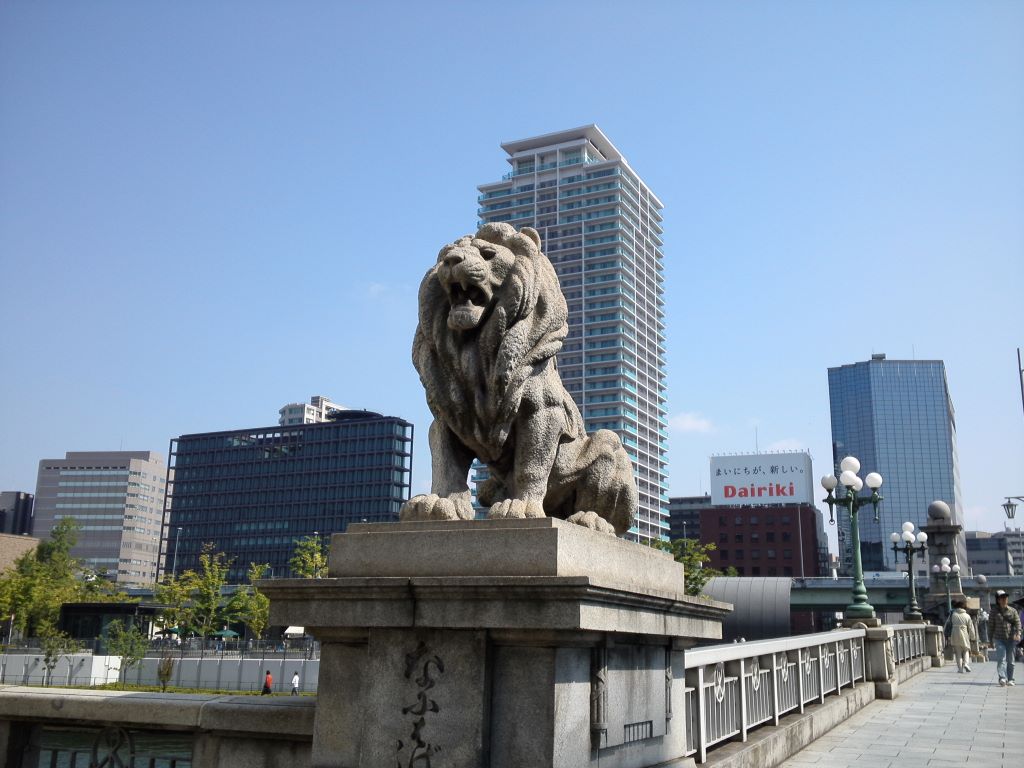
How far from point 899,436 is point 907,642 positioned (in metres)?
156

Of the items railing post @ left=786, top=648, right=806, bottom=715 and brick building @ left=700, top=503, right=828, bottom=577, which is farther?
brick building @ left=700, top=503, right=828, bottom=577

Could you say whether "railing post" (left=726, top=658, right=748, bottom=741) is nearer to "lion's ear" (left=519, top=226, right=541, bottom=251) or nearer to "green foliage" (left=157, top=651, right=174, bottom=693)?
"lion's ear" (left=519, top=226, right=541, bottom=251)

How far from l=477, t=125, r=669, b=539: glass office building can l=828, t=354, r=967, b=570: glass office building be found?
46.0 meters

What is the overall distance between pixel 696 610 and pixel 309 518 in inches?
4903

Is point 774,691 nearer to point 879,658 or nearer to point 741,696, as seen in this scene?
point 741,696

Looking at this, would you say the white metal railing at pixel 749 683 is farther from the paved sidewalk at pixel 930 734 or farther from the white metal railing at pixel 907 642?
the white metal railing at pixel 907 642

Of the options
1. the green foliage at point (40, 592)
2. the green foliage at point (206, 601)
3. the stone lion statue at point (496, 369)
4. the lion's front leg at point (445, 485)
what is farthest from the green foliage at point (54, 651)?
the stone lion statue at point (496, 369)

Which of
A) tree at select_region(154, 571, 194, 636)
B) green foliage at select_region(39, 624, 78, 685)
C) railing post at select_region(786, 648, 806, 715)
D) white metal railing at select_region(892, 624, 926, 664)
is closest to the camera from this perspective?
railing post at select_region(786, 648, 806, 715)

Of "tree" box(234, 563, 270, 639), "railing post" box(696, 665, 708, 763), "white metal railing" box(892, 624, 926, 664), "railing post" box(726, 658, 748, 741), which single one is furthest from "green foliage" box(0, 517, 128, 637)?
"railing post" box(696, 665, 708, 763)

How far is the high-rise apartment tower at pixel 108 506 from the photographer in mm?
150750

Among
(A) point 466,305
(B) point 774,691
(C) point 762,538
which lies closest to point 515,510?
(A) point 466,305

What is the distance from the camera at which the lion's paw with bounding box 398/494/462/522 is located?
427 centimetres

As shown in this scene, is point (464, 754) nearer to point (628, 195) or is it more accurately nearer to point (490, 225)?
point (490, 225)

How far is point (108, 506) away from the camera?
6004 inches
